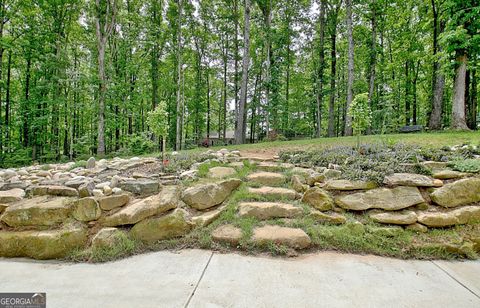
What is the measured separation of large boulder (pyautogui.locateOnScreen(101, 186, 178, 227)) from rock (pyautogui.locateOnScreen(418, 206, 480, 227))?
297 cm

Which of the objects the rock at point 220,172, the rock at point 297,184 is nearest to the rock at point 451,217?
the rock at point 297,184

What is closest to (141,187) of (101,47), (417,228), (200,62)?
(417,228)

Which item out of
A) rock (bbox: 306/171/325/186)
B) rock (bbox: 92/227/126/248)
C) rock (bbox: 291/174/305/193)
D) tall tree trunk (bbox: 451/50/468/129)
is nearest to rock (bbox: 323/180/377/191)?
rock (bbox: 306/171/325/186)

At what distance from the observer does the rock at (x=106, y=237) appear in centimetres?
230

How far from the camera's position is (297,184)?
3.26m

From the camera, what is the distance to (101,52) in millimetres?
8391

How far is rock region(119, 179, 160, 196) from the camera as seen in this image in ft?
9.49

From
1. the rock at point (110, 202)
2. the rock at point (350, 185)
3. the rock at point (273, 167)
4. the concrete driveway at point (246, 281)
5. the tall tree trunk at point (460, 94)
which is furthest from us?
the tall tree trunk at point (460, 94)

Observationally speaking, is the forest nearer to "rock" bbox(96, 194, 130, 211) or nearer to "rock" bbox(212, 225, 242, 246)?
"rock" bbox(212, 225, 242, 246)

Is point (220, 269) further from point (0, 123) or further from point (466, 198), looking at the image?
point (0, 123)

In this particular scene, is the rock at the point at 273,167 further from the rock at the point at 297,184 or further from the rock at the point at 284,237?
the rock at the point at 284,237

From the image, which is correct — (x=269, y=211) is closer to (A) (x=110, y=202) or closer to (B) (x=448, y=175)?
(A) (x=110, y=202)

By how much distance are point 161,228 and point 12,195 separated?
2.00 m

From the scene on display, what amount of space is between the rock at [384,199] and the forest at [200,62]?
1.91m
